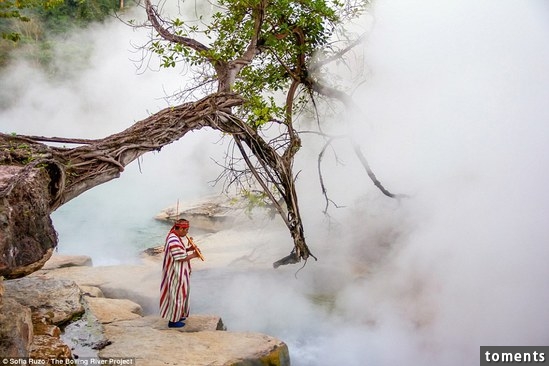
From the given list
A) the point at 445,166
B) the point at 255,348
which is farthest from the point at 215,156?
the point at 255,348

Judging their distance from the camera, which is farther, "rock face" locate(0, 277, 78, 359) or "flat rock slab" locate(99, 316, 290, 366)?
"flat rock slab" locate(99, 316, 290, 366)

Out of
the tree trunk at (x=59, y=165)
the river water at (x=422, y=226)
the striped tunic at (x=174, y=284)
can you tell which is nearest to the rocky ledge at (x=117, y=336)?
the striped tunic at (x=174, y=284)

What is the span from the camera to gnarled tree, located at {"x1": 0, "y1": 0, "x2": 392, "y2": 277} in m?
2.61

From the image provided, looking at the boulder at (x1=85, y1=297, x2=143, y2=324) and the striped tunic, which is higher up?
the striped tunic

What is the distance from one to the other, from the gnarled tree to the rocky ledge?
0.83m

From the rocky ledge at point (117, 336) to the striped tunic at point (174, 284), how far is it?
178 mm

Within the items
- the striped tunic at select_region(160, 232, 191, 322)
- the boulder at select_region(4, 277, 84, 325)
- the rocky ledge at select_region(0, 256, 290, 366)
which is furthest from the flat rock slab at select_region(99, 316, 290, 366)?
the boulder at select_region(4, 277, 84, 325)

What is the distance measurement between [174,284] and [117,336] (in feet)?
2.35

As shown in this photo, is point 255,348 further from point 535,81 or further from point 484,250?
point 535,81

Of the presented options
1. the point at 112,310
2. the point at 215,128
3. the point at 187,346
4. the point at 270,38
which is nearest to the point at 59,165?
the point at 215,128
